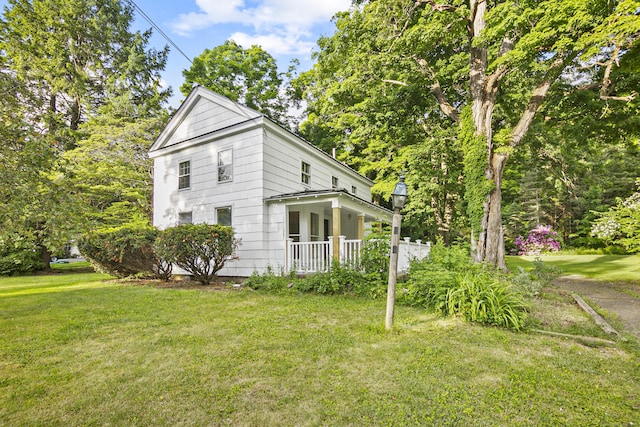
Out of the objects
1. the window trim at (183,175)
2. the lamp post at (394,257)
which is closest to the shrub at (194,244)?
the window trim at (183,175)

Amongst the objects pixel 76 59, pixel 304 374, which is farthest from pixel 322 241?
pixel 76 59

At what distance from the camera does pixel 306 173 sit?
488 inches

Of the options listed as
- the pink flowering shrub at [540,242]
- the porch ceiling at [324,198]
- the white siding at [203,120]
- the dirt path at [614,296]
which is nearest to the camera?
the dirt path at [614,296]

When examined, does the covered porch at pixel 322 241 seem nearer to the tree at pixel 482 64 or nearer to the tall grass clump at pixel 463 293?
the tall grass clump at pixel 463 293

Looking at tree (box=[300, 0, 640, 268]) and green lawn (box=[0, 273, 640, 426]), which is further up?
tree (box=[300, 0, 640, 268])

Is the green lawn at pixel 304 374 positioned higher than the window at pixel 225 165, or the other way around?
the window at pixel 225 165

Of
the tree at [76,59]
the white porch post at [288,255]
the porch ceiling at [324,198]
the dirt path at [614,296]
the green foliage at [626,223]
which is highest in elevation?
the tree at [76,59]

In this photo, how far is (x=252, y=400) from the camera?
2.53m

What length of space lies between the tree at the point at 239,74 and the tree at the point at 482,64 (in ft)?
40.0

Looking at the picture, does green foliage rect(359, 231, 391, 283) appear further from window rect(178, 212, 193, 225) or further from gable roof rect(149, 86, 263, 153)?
window rect(178, 212, 193, 225)

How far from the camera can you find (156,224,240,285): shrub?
28.3 feet

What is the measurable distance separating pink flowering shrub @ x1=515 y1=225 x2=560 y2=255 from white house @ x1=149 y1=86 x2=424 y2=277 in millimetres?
16880

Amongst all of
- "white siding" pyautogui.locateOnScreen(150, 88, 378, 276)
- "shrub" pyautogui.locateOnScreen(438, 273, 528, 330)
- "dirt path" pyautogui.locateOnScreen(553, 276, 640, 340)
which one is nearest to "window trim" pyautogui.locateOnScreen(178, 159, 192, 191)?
"white siding" pyautogui.locateOnScreen(150, 88, 378, 276)

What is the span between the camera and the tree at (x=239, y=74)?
73.4 feet
